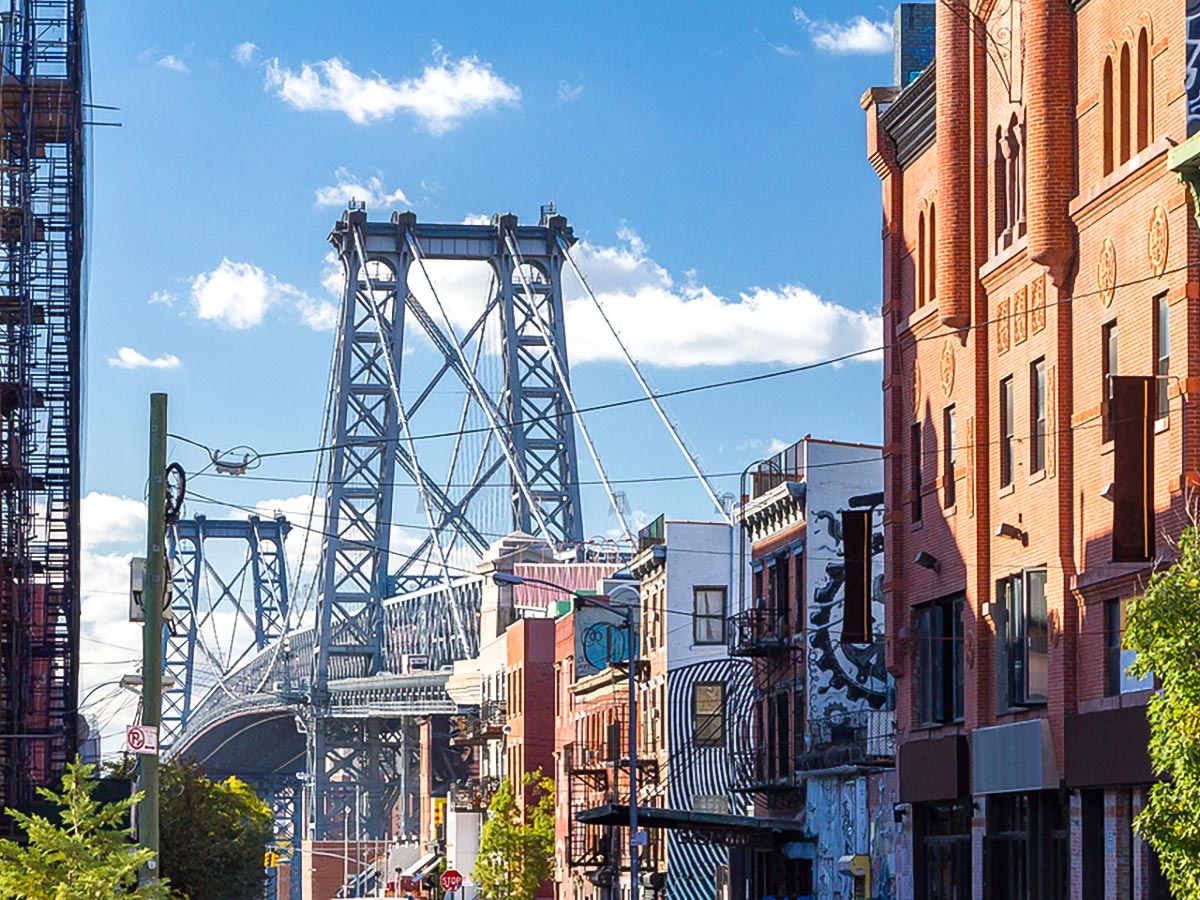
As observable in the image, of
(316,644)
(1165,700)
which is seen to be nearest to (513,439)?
(316,644)

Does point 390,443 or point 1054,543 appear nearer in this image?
point 1054,543

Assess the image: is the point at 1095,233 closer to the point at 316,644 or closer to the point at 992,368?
the point at 992,368

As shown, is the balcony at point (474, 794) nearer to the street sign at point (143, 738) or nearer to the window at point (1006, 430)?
the window at point (1006, 430)

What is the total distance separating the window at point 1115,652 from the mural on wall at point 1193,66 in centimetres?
848

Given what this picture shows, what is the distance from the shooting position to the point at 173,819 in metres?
58.7

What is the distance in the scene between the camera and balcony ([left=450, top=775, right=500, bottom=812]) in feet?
360

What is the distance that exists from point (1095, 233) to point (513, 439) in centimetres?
11466

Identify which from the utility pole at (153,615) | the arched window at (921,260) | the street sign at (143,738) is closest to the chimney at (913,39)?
the arched window at (921,260)

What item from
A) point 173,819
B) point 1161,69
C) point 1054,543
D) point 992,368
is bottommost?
point 173,819

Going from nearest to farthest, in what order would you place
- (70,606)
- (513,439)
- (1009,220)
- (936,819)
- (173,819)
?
1. (1009,220)
2. (936,819)
3. (173,819)
4. (70,606)
5. (513,439)

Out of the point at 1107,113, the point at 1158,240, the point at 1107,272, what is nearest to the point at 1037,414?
the point at 1107,272

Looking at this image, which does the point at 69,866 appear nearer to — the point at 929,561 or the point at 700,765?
the point at 929,561

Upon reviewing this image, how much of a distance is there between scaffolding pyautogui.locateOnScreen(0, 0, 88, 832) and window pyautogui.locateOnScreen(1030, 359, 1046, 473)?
23545 mm

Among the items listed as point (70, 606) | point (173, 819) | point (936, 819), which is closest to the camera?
point (936, 819)
